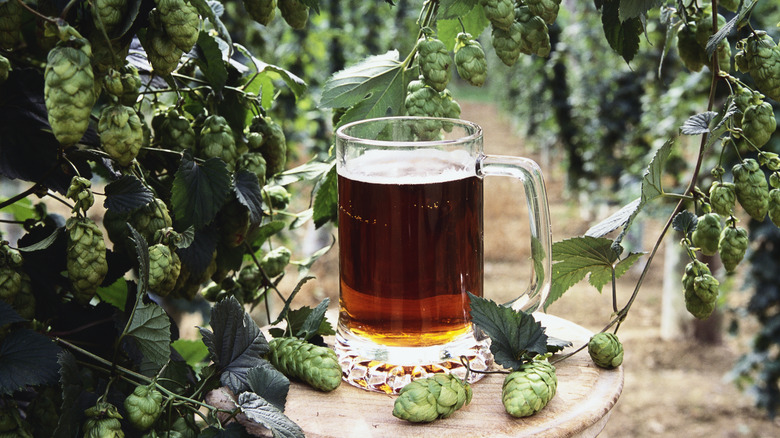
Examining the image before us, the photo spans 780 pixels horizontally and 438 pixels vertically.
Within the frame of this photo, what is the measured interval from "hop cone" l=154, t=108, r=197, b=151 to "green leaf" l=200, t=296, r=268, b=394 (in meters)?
0.26

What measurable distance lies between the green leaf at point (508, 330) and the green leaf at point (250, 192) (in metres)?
0.31

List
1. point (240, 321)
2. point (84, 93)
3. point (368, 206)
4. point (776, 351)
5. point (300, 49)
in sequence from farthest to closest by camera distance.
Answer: point (300, 49) < point (776, 351) < point (368, 206) < point (240, 321) < point (84, 93)

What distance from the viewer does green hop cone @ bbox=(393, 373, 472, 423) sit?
37.2 inches

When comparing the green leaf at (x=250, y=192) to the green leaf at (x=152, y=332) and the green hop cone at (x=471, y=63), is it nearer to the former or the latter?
the green leaf at (x=152, y=332)

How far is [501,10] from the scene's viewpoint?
94 cm

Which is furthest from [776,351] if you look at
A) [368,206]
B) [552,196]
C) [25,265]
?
[552,196]

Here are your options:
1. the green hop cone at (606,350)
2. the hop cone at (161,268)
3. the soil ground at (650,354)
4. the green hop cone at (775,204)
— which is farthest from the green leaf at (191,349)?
the soil ground at (650,354)

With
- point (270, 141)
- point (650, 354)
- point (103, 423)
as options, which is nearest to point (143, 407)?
point (103, 423)

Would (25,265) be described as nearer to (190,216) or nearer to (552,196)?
(190,216)

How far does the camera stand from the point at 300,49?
18.3ft

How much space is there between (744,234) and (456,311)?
1.30 ft

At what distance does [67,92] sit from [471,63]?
0.51 metres

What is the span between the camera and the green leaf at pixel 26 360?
0.82 meters

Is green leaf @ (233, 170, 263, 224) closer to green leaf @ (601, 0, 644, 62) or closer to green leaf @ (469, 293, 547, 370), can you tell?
green leaf @ (469, 293, 547, 370)
